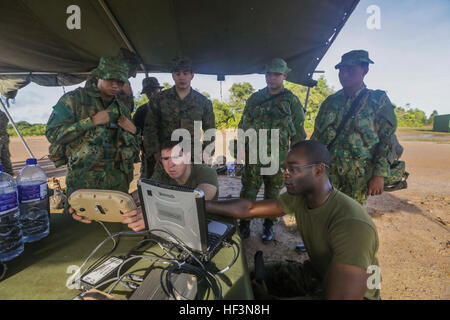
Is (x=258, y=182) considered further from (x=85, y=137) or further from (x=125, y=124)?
(x=85, y=137)

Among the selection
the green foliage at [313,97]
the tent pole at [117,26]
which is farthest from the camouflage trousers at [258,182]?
the green foliage at [313,97]

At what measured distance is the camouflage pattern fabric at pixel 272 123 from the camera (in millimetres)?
2730

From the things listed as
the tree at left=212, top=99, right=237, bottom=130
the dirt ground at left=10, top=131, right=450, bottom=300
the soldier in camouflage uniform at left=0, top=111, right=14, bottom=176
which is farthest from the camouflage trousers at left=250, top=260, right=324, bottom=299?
the tree at left=212, top=99, right=237, bottom=130

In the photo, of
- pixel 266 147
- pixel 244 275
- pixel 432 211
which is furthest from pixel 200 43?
pixel 432 211

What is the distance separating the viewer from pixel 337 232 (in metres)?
1.03

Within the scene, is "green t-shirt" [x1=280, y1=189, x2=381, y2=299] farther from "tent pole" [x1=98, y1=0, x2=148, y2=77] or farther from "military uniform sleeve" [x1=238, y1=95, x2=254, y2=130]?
"tent pole" [x1=98, y1=0, x2=148, y2=77]

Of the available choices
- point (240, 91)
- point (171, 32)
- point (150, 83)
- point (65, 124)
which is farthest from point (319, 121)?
point (240, 91)

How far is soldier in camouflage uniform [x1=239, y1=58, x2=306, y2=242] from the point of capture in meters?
2.71

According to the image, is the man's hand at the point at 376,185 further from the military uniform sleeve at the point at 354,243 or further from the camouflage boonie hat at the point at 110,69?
the camouflage boonie hat at the point at 110,69

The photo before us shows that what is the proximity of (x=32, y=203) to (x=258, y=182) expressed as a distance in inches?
89.5

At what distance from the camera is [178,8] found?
2.42 meters

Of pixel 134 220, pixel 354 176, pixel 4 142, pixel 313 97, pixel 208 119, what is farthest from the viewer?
pixel 313 97
